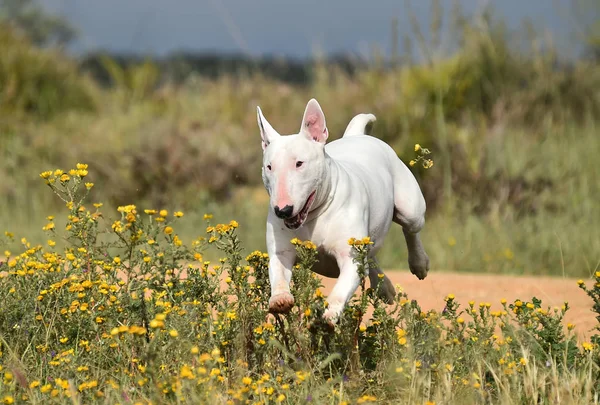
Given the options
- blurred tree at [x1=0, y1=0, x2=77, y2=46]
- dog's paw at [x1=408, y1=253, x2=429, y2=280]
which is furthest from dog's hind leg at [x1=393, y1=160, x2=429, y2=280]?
blurred tree at [x1=0, y1=0, x2=77, y2=46]

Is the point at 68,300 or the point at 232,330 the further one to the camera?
the point at 68,300

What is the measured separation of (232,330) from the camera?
16.0ft

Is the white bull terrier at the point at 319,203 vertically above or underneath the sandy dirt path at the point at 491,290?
above

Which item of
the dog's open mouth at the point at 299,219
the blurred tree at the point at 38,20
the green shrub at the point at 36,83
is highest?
the blurred tree at the point at 38,20

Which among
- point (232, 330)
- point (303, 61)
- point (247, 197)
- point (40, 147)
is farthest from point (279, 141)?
point (303, 61)

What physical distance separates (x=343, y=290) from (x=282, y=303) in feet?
1.10

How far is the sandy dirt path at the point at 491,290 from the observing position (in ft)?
24.6

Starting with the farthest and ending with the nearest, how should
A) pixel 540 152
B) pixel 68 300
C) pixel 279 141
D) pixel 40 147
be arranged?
pixel 40 147 → pixel 540 152 → pixel 68 300 → pixel 279 141

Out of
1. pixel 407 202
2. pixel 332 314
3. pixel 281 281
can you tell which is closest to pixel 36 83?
pixel 407 202

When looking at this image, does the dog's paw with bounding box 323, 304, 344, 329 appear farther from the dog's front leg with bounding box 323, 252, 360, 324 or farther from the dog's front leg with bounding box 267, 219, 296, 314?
the dog's front leg with bounding box 267, 219, 296, 314

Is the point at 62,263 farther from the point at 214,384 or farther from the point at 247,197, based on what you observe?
the point at 247,197

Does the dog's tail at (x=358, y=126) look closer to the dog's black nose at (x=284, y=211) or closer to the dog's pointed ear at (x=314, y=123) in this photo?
the dog's pointed ear at (x=314, y=123)

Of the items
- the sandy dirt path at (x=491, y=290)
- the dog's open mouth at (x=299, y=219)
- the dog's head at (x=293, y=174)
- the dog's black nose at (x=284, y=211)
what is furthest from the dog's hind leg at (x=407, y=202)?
the dog's black nose at (x=284, y=211)

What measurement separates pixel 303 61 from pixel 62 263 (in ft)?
37.5
